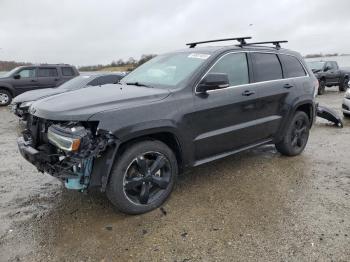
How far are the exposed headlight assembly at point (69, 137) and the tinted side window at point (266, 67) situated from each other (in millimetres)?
2673

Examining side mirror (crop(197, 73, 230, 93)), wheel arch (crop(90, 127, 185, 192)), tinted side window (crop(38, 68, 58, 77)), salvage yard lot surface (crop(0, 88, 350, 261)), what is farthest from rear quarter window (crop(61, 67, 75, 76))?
wheel arch (crop(90, 127, 185, 192))

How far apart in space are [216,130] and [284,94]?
1579 millimetres

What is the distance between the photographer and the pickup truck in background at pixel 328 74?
692 inches

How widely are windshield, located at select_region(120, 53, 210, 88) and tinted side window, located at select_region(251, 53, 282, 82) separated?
91 cm

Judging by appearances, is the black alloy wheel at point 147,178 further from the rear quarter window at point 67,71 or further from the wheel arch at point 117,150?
the rear quarter window at point 67,71

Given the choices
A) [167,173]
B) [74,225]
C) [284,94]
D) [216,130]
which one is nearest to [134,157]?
[167,173]

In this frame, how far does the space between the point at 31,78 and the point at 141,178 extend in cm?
1263

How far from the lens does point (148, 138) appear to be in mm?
3756

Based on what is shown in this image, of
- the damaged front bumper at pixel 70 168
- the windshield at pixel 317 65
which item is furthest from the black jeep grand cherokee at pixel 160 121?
the windshield at pixel 317 65

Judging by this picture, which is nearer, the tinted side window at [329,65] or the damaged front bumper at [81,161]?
the damaged front bumper at [81,161]

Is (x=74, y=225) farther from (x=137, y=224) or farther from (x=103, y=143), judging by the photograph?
(x=103, y=143)

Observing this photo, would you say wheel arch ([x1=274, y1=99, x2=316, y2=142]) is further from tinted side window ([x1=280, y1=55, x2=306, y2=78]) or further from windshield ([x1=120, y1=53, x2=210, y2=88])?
windshield ([x1=120, y1=53, x2=210, y2=88])

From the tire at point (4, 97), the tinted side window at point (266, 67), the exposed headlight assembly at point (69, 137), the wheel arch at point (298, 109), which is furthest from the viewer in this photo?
the tire at point (4, 97)

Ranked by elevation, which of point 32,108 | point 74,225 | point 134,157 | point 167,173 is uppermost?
point 32,108
